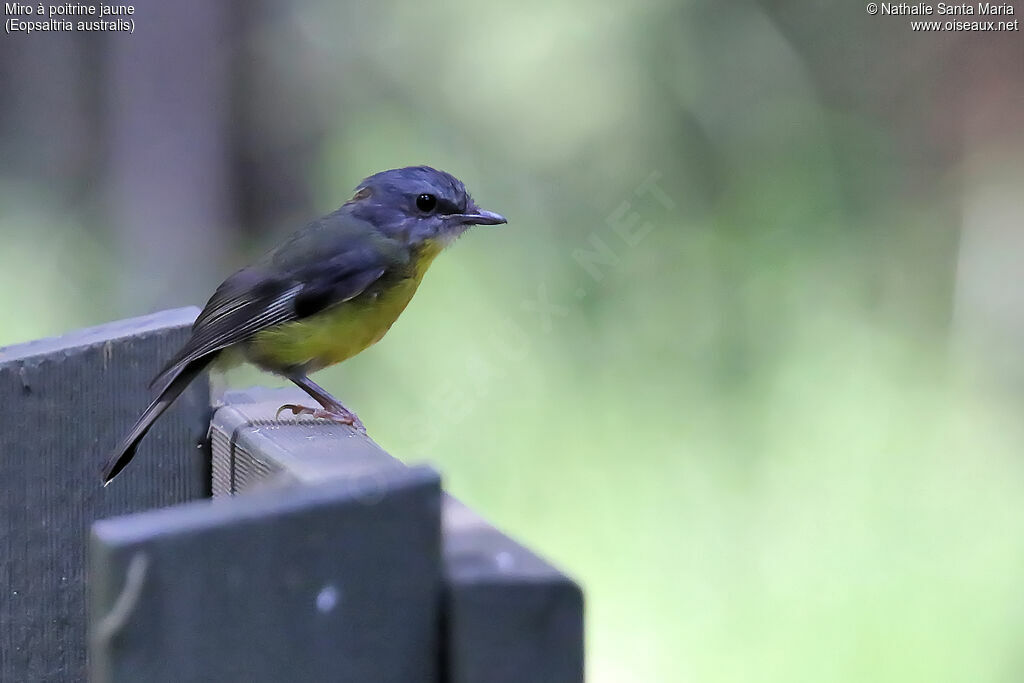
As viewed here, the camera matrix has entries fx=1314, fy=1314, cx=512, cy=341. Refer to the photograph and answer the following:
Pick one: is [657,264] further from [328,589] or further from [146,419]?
[328,589]

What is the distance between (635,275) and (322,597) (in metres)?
5.14

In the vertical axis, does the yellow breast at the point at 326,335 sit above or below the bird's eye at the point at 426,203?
below

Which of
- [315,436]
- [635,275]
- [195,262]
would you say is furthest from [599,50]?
[315,436]

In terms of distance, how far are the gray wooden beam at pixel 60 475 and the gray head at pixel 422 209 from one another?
821 mm

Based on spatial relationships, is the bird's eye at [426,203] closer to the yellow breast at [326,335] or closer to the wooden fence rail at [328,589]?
the yellow breast at [326,335]

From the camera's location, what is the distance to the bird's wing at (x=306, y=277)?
10.1 ft

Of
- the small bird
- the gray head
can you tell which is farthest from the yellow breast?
the gray head

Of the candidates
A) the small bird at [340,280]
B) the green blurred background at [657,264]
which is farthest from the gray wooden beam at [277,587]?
the green blurred background at [657,264]

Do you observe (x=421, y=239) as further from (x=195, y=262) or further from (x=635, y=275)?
(x=195, y=262)

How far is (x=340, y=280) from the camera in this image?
3.13 metres

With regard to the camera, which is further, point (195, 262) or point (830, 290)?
point (195, 262)

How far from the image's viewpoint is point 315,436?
91.1 inches

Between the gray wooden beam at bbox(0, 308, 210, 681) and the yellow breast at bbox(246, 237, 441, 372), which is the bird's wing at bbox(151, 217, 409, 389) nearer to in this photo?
the yellow breast at bbox(246, 237, 441, 372)

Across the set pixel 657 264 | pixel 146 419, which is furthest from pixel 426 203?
pixel 657 264
